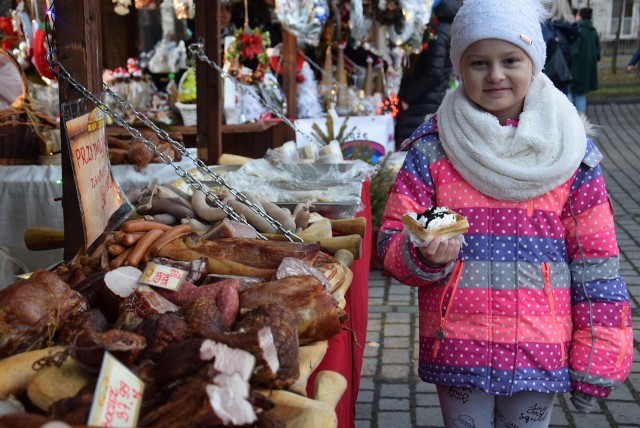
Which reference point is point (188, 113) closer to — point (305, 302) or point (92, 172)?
point (92, 172)

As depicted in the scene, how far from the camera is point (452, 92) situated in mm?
2479

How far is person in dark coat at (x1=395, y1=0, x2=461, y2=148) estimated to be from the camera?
979cm

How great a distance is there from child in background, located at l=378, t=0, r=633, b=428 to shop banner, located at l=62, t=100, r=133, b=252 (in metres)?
1.06

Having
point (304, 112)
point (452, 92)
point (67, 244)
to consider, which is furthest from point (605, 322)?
point (304, 112)

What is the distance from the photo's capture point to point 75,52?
9.25 ft

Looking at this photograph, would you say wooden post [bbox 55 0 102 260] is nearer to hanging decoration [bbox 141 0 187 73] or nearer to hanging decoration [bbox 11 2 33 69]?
hanging decoration [bbox 11 2 33 69]

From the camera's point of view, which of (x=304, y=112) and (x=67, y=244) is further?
(x=304, y=112)

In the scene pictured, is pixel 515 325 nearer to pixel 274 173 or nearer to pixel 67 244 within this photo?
pixel 67 244

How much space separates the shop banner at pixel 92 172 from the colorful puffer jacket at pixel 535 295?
1.07 m

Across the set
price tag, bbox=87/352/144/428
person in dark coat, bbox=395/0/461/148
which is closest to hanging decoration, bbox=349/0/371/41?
person in dark coat, bbox=395/0/461/148

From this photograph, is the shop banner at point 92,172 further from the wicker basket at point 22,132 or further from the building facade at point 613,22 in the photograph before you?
the building facade at point 613,22

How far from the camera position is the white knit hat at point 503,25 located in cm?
221

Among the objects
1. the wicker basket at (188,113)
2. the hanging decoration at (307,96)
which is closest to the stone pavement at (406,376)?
the wicker basket at (188,113)

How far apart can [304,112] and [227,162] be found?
3.55 metres
